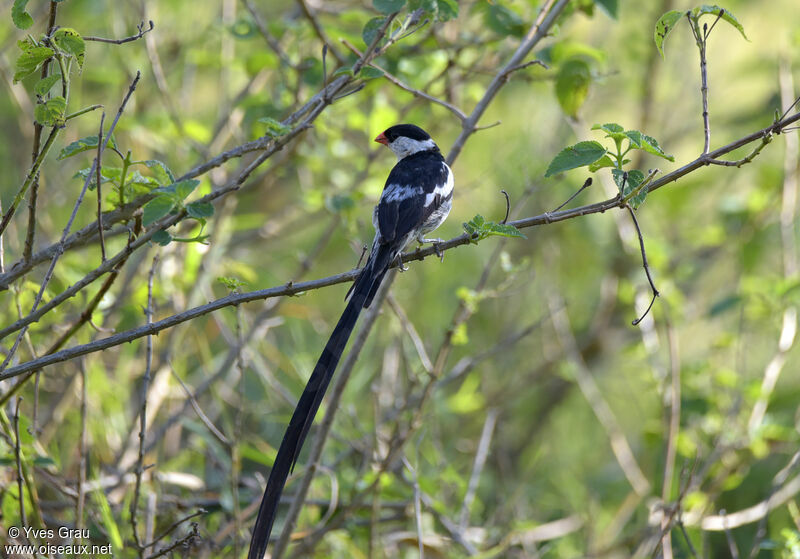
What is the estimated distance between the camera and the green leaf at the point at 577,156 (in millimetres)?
1694

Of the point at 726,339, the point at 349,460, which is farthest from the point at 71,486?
the point at 726,339

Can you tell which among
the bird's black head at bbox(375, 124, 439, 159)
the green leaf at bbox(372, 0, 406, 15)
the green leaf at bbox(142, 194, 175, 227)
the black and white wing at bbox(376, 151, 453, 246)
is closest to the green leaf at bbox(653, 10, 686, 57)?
the green leaf at bbox(372, 0, 406, 15)

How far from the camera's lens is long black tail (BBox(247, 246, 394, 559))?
5.49 feet

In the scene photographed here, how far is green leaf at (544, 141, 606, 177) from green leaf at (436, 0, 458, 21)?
0.56 meters

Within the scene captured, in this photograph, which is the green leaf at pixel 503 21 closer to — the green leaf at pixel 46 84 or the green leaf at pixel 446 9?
the green leaf at pixel 446 9

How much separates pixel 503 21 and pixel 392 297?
3.54 feet

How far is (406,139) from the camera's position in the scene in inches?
127

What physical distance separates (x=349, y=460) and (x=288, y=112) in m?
1.68

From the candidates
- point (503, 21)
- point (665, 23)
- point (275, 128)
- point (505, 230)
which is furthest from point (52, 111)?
point (503, 21)

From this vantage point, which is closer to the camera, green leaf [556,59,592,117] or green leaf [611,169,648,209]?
green leaf [611,169,648,209]

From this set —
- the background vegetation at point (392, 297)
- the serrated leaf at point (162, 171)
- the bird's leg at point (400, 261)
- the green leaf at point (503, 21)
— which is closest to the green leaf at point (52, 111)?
the background vegetation at point (392, 297)

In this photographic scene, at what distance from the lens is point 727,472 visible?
335 centimetres

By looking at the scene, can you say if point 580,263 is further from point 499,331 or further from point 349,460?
point 349,460

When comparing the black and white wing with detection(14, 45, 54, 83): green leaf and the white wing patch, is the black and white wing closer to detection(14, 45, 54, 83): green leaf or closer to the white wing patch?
the white wing patch
